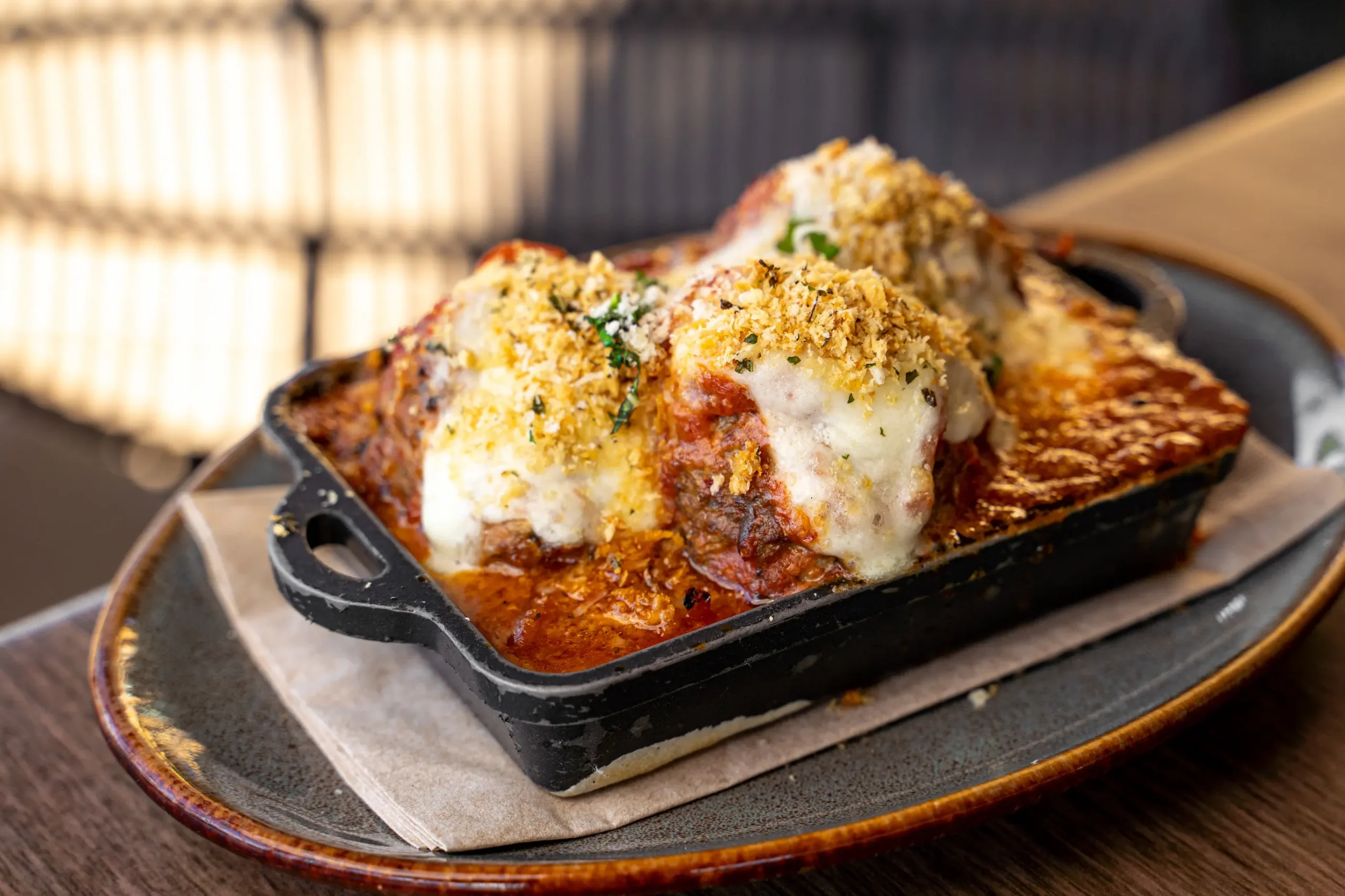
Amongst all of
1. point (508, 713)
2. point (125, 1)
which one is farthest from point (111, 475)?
point (508, 713)

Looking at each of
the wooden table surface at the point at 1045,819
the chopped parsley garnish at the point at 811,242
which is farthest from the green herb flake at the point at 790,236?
the wooden table surface at the point at 1045,819

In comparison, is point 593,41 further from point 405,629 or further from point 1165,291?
point 405,629

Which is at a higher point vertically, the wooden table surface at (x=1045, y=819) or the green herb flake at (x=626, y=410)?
the green herb flake at (x=626, y=410)

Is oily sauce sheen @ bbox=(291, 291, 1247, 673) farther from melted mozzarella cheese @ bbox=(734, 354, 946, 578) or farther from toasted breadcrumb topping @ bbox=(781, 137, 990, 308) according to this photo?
toasted breadcrumb topping @ bbox=(781, 137, 990, 308)

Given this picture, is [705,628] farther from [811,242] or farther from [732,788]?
[811,242]

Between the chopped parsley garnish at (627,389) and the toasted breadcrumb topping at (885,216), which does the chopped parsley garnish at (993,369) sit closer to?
the toasted breadcrumb topping at (885,216)

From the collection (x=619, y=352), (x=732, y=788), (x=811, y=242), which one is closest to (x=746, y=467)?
(x=619, y=352)

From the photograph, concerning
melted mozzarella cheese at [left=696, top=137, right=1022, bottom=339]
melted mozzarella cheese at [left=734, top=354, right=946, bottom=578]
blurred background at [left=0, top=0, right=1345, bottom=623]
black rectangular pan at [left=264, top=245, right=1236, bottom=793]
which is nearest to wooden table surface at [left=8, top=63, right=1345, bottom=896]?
black rectangular pan at [left=264, top=245, right=1236, bottom=793]
